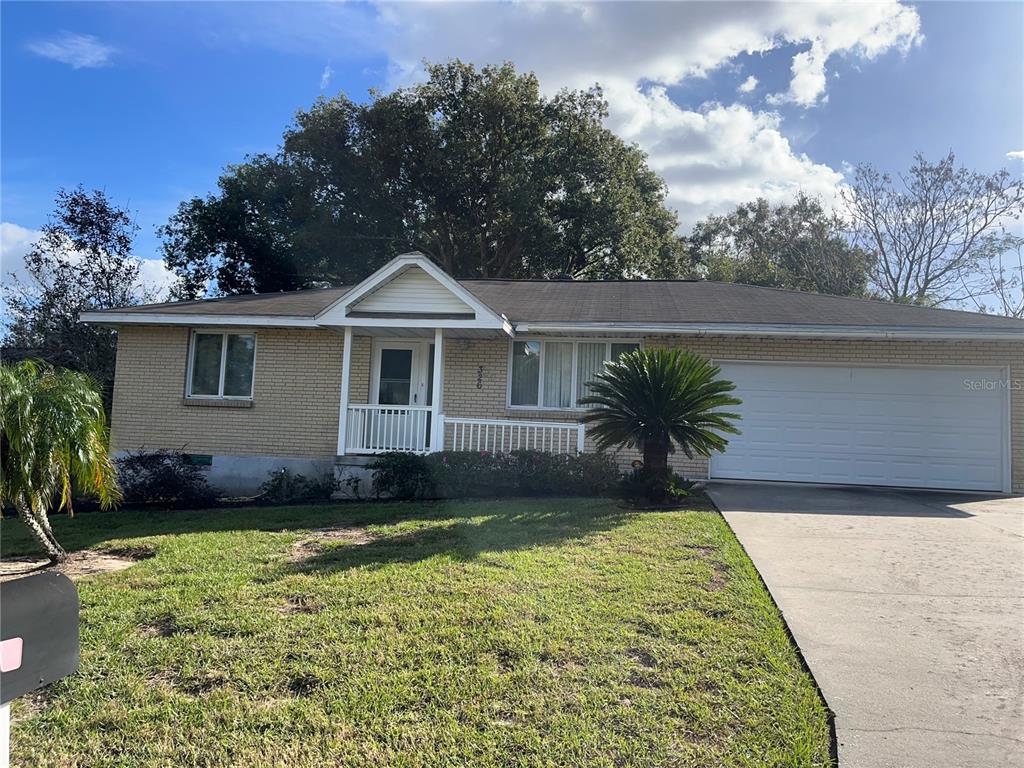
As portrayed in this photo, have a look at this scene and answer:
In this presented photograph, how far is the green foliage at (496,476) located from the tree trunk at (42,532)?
4415mm

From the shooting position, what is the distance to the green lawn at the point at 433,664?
309cm

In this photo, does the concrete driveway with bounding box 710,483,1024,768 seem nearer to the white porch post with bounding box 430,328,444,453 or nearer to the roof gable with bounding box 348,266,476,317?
the white porch post with bounding box 430,328,444,453

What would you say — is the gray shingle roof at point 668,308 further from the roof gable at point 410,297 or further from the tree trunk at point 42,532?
the tree trunk at point 42,532

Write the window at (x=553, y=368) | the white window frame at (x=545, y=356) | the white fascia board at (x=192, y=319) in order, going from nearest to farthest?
the white fascia board at (x=192, y=319) → the white window frame at (x=545, y=356) → the window at (x=553, y=368)

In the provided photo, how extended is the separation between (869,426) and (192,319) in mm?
12552

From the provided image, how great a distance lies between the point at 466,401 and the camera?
12.3 metres

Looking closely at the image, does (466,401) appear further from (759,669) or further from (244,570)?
(759,669)

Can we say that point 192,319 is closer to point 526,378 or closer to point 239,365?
point 239,365

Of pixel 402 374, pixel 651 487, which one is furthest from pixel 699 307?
pixel 402 374

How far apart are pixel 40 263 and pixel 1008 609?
23488mm

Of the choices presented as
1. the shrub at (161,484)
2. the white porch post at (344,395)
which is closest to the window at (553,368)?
the white porch post at (344,395)

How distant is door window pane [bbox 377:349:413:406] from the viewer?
12.7 m

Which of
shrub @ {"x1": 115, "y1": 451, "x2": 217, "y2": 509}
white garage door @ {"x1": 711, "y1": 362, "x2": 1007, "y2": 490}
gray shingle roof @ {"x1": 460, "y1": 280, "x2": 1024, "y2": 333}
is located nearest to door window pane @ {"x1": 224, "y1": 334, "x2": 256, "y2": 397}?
Answer: shrub @ {"x1": 115, "y1": 451, "x2": 217, "y2": 509}

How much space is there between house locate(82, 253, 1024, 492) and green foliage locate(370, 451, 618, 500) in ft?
3.24
